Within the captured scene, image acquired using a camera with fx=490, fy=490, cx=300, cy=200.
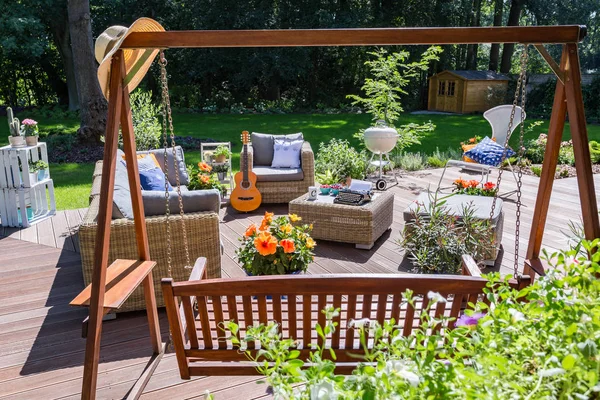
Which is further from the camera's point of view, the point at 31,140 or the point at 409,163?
the point at 409,163

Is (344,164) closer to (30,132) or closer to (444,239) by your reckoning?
(444,239)

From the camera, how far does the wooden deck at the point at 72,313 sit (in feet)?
8.35

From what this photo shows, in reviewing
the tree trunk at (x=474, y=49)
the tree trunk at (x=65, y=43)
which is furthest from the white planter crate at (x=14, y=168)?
the tree trunk at (x=474, y=49)

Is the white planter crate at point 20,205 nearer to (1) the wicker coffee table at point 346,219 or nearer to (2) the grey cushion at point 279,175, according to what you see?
(2) the grey cushion at point 279,175

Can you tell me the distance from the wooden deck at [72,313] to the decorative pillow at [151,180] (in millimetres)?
794

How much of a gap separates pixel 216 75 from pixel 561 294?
17.3 meters

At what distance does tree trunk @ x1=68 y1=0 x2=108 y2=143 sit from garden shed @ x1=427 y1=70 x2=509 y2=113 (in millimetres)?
11903

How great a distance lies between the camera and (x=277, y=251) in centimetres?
329

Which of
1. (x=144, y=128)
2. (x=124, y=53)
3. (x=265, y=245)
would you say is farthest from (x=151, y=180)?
(x=124, y=53)

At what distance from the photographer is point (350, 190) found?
4680 millimetres

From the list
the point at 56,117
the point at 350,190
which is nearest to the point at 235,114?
the point at 56,117

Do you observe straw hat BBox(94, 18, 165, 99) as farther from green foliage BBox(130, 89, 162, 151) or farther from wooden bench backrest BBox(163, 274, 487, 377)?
green foliage BBox(130, 89, 162, 151)

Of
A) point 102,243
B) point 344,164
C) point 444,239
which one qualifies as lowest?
point 444,239

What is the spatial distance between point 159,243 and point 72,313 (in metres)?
0.76
